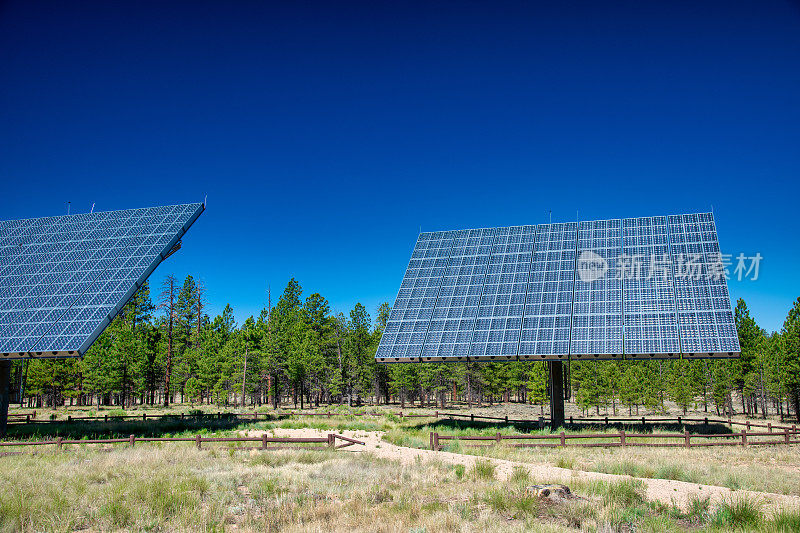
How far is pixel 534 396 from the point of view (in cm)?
6200

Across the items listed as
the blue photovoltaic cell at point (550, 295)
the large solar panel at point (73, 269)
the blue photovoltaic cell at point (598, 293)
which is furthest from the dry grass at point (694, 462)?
the large solar panel at point (73, 269)

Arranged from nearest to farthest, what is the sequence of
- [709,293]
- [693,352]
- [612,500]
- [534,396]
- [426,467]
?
[612,500], [426,467], [693,352], [709,293], [534,396]

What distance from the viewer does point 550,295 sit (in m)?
29.3

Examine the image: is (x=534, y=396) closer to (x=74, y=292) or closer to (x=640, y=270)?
(x=640, y=270)

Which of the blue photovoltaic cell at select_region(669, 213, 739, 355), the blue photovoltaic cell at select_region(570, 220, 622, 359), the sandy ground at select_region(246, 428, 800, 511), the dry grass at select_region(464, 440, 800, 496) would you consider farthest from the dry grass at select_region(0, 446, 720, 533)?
the blue photovoltaic cell at select_region(669, 213, 739, 355)

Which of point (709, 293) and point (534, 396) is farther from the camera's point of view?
point (534, 396)

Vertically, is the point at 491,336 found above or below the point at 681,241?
below

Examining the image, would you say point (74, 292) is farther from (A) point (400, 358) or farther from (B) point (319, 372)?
(B) point (319, 372)

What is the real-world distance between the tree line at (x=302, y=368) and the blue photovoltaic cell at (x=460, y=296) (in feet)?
100

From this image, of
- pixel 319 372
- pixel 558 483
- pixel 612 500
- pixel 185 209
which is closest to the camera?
pixel 612 500

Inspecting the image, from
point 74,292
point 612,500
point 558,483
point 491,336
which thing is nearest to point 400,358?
point 491,336

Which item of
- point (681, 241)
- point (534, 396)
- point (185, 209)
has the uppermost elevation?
point (185, 209)

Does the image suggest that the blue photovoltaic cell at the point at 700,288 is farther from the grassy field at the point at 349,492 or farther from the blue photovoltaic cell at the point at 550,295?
the blue photovoltaic cell at the point at 550,295

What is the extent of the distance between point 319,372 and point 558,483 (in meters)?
55.6
